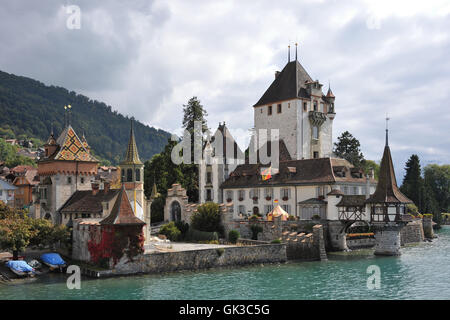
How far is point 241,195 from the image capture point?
61.8 m

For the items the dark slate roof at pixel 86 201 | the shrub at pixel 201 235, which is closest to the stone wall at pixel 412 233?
the shrub at pixel 201 235

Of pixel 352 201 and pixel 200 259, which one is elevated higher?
pixel 352 201

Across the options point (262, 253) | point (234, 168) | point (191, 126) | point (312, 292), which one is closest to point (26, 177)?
point (191, 126)

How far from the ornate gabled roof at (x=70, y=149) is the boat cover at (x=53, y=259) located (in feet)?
38.9

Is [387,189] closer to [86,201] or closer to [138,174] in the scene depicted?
[138,174]

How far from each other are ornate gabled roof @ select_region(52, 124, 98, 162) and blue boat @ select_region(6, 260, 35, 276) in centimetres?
1427

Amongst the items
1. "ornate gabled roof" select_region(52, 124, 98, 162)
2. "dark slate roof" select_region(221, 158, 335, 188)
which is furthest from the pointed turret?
"ornate gabled roof" select_region(52, 124, 98, 162)

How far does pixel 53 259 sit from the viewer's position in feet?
130

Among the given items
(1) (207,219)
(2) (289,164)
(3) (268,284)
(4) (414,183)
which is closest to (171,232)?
(1) (207,219)

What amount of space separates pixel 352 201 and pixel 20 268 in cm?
3138

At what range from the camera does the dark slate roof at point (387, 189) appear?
166ft

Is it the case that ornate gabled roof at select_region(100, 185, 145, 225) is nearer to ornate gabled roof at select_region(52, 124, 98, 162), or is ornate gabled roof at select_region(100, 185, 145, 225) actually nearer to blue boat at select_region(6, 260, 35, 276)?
blue boat at select_region(6, 260, 35, 276)

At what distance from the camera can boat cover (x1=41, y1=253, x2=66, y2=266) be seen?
129 feet
